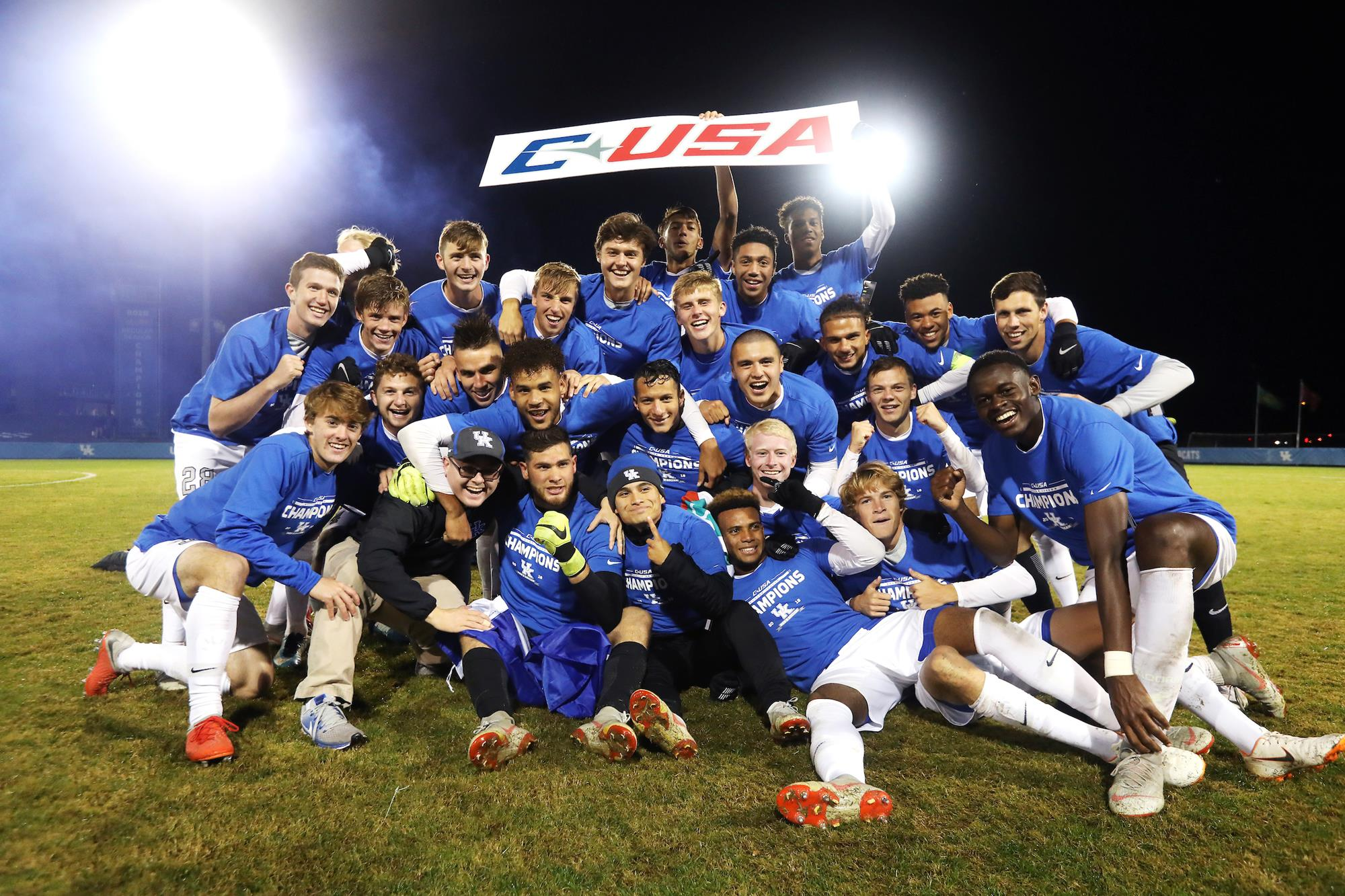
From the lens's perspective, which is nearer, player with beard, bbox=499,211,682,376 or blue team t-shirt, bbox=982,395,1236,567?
blue team t-shirt, bbox=982,395,1236,567

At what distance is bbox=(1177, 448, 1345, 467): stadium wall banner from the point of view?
33938 mm

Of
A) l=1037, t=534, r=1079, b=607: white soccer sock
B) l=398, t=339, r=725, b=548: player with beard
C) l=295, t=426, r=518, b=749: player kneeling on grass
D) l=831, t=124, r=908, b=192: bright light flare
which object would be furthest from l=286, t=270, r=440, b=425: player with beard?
l=1037, t=534, r=1079, b=607: white soccer sock

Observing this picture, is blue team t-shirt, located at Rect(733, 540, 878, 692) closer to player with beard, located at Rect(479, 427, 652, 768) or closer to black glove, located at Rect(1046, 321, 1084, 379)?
player with beard, located at Rect(479, 427, 652, 768)

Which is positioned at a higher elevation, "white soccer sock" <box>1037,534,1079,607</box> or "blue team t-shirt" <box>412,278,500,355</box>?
"blue team t-shirt" <box>412,278,500,355</box>

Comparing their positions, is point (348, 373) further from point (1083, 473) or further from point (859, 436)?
point (1083, 473)

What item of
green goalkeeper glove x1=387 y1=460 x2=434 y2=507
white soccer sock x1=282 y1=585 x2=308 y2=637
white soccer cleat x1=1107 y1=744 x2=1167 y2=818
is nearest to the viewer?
white soccer cleat x1=1107 y1=744 x2=1167 y2=818

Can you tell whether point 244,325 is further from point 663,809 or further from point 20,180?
point 20,180

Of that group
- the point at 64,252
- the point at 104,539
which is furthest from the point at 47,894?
the point at 64,252

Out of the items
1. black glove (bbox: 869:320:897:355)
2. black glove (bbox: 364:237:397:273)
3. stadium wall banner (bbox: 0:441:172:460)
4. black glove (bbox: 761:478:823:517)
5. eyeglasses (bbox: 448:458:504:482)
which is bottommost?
stadium wall banner (bbox: 0:441:172:460)

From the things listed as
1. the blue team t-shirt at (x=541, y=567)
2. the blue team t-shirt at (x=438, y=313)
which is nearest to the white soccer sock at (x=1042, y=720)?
the blue team t-shirt at (x=541, y=567)

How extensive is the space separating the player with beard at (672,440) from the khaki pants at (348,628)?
1.59m

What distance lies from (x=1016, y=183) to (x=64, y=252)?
66670mm

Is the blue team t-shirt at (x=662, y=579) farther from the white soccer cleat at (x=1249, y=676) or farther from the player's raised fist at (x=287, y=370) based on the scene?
the white soccer cleat at (x=1249, y=676)

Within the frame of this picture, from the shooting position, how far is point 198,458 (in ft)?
18.6
